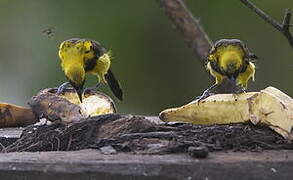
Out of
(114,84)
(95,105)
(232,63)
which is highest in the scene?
(232,63)

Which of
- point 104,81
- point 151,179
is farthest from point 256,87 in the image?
point 151,179

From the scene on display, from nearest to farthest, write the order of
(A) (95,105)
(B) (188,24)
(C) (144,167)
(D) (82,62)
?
(C) (144,167), (A) (95,105), (D) (82,62), (B) (188,24)

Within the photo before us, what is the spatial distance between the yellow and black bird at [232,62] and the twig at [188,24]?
4.17 feet

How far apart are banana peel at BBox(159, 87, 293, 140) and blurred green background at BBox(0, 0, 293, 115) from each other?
4.29m

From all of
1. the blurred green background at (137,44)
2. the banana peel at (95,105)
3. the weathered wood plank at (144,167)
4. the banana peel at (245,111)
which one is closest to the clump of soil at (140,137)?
the banana peel at (245,111)

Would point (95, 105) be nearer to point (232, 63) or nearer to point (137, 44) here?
point (232, 63)

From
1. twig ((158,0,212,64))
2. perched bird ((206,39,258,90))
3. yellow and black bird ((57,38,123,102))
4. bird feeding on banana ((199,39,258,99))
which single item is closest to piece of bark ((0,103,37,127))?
yellow and black bird ((57,38,123,102))

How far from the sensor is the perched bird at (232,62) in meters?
5.17

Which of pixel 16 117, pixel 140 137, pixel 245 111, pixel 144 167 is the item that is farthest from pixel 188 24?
pixel 144 167

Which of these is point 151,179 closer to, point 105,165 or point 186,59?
point 105,165

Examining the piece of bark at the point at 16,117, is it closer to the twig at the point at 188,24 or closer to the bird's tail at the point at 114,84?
the bird's tail at the point at 114,84

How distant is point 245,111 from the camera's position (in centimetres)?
405

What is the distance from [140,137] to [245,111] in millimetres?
620

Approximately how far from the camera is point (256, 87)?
891 centimetres
